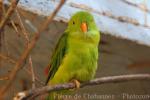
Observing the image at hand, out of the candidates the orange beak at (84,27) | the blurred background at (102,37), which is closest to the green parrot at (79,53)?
the orange beak at (84,27)

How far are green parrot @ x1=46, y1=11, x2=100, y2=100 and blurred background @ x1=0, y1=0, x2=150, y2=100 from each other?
234 mm

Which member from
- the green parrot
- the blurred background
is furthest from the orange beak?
the blurred background

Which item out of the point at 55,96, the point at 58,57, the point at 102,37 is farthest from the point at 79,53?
the point at 102,37

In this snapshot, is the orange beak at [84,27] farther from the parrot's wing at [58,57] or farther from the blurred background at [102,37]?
the blurred background at [102,37]

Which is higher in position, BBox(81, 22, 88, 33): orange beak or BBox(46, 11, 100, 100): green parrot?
BBox(81, 22, 88, 33): orange beak

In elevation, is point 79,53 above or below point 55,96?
above

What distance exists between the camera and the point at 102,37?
1795 mm

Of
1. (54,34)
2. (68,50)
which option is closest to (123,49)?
(54,34)

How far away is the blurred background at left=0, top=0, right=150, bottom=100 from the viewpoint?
5.34 ft

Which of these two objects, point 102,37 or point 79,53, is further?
point 102,37

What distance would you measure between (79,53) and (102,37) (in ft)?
1.44

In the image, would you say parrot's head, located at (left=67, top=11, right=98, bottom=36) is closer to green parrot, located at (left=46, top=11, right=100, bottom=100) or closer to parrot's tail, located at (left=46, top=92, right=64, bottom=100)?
green parrot, located at (left=46, top=11, right=100, bottom=100)

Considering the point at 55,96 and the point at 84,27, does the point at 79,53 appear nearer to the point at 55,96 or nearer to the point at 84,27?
the point at 84,27

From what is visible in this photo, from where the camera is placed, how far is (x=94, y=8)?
1.83 metres
